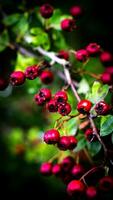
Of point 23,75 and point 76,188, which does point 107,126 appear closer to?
point 76,188

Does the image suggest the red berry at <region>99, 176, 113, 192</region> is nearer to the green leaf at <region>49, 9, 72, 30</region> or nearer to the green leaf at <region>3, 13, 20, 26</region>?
the green leaf at <region>49, 9, 72, 30</region>

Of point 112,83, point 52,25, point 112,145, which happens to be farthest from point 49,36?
point 112,145

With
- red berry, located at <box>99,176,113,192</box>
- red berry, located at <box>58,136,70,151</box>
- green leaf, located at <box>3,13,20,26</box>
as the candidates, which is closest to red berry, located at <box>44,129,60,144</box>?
red berry, located at <box>58,136,70,151</box>

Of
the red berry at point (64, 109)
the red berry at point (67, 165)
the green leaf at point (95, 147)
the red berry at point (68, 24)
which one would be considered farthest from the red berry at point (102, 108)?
the red berry at point (68, 24)

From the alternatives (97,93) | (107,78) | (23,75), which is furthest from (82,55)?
(23,75)

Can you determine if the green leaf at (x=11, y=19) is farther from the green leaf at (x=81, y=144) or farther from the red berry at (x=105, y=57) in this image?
the green leaf at (x=81, y=144)

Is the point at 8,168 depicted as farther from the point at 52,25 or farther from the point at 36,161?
the point at 52,25
